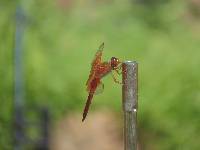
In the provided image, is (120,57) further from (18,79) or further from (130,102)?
(130,102)

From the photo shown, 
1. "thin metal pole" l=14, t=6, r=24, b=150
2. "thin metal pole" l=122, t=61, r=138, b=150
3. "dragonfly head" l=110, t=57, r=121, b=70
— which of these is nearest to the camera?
"thin metal pole" l=122, t=61, r=138, b=150

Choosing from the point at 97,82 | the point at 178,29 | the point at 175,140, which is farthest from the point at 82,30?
the point at 97,82

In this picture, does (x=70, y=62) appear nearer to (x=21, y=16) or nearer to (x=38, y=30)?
(x=38, y=30)

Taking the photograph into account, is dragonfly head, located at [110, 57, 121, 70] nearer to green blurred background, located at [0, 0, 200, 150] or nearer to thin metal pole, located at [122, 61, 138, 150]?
thin metal pole, located at [122, 61, 138, 150]

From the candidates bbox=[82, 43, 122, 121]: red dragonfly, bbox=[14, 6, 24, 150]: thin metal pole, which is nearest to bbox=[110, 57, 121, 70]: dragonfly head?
bbox=[82, 43, 122, 121]: red dragonfly

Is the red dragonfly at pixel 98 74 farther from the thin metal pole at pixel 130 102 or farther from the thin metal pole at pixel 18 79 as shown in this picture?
the thin metal pole at pixel 18 79

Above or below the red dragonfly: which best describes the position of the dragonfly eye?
above

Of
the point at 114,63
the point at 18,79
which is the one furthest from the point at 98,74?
the point at 18,79
